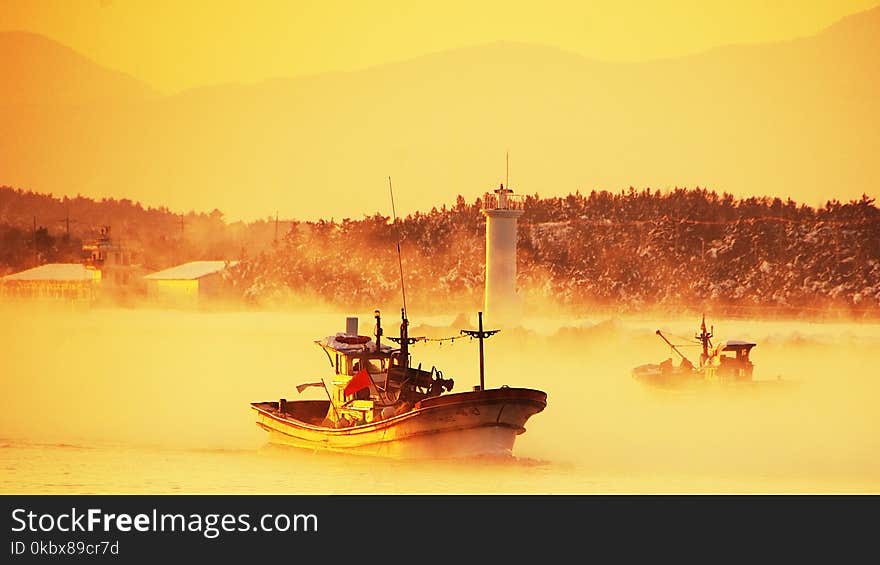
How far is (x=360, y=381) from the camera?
52969 millimetres

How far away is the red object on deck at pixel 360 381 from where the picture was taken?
5288 cm

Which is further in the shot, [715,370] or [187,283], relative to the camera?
[187,283]

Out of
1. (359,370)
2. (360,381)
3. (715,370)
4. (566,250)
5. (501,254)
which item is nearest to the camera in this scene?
(360,381)

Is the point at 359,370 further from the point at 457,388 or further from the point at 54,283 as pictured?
the point at 54,283

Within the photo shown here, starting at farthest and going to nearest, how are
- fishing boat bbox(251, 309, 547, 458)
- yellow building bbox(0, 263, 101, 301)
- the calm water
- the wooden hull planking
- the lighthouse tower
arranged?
yellow building bbox(0, 263, 101, 301) → the lighthouse tower → the calm water → fishing boat bbox(251, 309, 547, 458) → the wooden hull planking

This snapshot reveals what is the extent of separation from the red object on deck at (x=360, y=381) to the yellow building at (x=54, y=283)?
4472cm

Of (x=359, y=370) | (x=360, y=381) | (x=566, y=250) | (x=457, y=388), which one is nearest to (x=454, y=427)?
(x=360, y=381)

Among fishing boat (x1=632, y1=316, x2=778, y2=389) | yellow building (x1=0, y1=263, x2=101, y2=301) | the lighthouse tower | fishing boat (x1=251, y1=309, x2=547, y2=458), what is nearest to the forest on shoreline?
yellow building (x1=0, y1=263, x2=101, y2=301)

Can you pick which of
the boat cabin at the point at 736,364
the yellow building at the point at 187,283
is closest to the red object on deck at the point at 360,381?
the boat cabin at the point at 736,364

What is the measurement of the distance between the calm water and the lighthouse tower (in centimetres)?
230

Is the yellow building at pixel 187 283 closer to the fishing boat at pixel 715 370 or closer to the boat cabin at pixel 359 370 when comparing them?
the fishing boat at pixel 715 370

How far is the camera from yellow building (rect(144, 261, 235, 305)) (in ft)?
317

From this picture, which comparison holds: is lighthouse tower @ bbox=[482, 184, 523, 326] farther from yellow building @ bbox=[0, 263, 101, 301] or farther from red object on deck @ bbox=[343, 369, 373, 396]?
yellow building @ bbox=[0, 263, 101, 301]

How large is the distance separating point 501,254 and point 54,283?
29.3 metres
